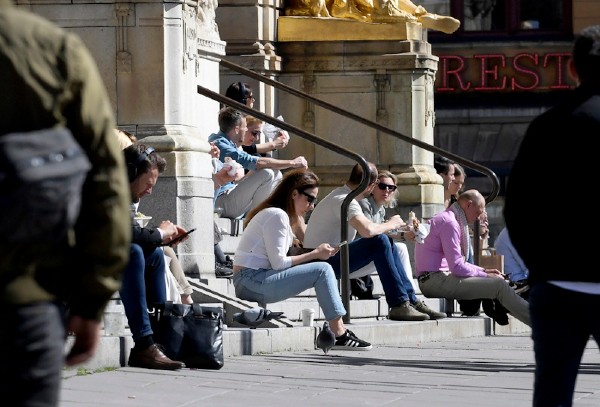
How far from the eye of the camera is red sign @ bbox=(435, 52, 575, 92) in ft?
110

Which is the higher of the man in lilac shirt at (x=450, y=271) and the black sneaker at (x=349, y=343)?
the man in lilac shirt at (x=450, y=271)

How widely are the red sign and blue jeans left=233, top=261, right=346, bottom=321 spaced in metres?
22.4

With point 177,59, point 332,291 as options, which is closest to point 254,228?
point 332,291

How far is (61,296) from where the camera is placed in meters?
3.62

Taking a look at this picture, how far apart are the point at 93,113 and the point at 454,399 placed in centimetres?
523

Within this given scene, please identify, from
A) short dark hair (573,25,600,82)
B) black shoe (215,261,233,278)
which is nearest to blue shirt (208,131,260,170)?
black shoe (215,261,233,278)

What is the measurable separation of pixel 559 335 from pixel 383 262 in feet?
26.3

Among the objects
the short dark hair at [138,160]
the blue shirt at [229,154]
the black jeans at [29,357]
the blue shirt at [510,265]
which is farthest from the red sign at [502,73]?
the black jeans at [29,357]

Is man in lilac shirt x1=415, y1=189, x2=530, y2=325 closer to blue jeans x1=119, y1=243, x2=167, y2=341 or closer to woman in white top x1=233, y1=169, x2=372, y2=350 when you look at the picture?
woman in white top x1=233, y1=169, x2=372, y2=350

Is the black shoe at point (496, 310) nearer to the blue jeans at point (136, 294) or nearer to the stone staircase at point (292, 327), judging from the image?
the stone staircase at point (292, 327)

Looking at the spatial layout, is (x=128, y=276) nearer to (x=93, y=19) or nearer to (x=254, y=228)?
(x=254, y=228)

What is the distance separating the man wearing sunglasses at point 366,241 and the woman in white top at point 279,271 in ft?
4.59

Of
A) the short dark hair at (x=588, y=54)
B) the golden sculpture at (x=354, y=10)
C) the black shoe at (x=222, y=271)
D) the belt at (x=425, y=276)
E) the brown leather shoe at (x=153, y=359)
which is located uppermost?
the golden sculpture at (x=354, y=10)

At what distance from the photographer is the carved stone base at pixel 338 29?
18.2 meters
